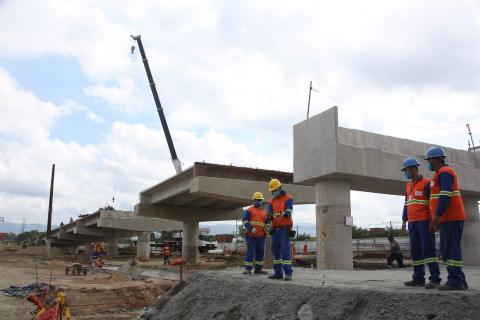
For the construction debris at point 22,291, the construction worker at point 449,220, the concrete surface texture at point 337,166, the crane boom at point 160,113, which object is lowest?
the construction debris at point 22,291

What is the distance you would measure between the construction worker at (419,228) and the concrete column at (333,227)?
29.9ft

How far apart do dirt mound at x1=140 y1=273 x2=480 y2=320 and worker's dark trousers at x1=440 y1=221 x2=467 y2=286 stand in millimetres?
721

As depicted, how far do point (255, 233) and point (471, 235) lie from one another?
1483cm

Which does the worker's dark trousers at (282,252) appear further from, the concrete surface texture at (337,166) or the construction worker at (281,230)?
the concrete surface texture at (337,166)

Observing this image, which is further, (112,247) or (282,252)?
(112,247)

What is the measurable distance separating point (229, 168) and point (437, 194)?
17.6 metres

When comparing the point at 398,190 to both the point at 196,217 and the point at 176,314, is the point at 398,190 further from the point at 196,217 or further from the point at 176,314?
the point at 196,217

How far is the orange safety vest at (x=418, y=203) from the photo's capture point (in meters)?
6.01

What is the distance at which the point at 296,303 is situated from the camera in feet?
18.6

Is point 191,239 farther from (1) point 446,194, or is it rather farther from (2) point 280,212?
(1) point 446,194

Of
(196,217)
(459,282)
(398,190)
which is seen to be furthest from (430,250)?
(196,217)

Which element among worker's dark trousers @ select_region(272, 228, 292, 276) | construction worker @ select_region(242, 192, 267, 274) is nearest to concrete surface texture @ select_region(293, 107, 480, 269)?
construction worker @ select_region(242, 192, 267, 274)

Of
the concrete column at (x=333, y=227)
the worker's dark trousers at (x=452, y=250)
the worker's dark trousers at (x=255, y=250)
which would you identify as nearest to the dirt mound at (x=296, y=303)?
the worker's dark trousers at (x=452, y=250)

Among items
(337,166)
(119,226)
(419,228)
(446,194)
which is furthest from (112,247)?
(446,194)
